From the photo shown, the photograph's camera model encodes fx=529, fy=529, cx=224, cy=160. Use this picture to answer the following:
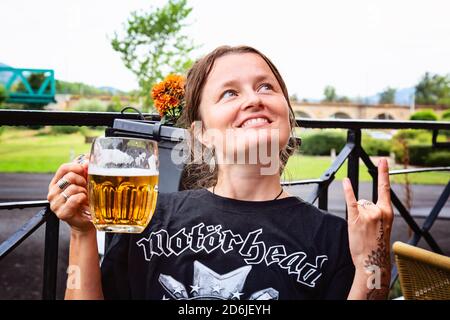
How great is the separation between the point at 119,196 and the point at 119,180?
0.08 feet

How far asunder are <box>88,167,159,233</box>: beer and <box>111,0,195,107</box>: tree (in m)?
27.5

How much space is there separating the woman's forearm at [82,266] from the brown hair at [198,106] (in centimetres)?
30

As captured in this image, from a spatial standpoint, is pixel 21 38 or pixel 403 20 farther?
pixel 21 38

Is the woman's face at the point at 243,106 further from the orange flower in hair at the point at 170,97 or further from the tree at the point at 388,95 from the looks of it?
the tree at the point at 388,95

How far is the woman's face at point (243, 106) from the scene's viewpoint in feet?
3.03

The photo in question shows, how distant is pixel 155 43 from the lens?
29.2 metres

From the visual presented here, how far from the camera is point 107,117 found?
1.44 metres

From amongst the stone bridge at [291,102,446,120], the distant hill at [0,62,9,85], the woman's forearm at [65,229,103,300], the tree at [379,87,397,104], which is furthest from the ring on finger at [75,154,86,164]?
the tree at [379,87,397,104]

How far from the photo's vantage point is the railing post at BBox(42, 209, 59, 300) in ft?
4.55

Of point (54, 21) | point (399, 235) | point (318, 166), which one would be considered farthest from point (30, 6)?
point (399, 235)

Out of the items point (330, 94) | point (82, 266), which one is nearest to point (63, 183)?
point (82, 266)
